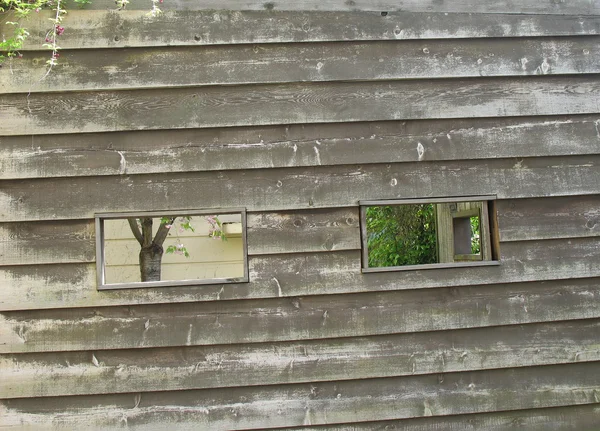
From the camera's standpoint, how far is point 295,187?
10.9 ft

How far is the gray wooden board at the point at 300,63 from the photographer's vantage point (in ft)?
10.7

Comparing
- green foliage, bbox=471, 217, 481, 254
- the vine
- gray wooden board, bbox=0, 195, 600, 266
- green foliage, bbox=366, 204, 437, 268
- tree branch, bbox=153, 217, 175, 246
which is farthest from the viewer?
green foliage, bbox=471, 217, 481, 254

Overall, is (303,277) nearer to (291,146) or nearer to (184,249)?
(291,146)

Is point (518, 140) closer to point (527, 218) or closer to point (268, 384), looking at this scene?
point (527, 218)

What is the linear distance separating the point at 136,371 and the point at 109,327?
0.81 ft

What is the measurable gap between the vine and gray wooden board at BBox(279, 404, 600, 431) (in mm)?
2117

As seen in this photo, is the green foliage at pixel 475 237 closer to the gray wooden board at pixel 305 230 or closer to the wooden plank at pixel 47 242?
the gray wooden board at pixel 305 230

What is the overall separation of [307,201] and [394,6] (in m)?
1.11

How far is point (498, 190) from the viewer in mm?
3443

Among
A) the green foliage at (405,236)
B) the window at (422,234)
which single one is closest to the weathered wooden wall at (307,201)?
the window at (422,234)

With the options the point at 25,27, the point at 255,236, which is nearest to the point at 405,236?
the point at 255,236

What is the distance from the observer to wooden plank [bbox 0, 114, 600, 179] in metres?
3.24

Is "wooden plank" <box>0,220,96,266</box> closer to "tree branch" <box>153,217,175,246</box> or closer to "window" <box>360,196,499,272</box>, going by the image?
"tree branch" <box>153,217,175,246</box>

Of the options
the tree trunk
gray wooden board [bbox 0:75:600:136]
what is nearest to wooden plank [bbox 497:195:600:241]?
gray wooden board [bbox 0:75:600:136]
